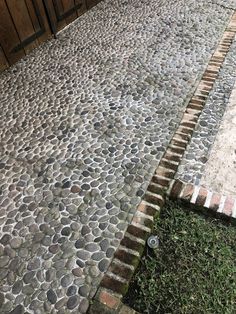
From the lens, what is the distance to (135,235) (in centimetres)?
229

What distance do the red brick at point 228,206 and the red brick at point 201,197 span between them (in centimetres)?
17

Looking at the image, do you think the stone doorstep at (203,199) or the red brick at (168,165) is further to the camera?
the red brick at (168,165)

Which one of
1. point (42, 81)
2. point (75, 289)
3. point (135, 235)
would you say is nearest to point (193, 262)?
point (135, 235)

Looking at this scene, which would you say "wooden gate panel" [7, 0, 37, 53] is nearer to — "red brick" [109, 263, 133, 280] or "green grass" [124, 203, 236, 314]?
"green grass" [124, 203, 236, 314]

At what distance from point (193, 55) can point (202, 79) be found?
56 cm

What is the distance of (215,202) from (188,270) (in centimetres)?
62

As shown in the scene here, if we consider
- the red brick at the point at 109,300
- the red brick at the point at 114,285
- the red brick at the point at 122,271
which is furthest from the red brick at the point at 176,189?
the red brick at the point at 109,300

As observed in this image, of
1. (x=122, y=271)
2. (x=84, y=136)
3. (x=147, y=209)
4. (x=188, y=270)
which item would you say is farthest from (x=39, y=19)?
(x=188, y=270)

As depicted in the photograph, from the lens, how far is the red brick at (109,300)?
197 cm

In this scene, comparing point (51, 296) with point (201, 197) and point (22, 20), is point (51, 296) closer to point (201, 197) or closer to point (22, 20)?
point (201, 197)

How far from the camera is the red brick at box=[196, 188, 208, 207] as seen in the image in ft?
8.14

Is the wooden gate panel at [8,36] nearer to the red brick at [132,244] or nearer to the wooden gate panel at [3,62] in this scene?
the wooden gate panel at [3,62]

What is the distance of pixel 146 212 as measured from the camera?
95.7 inches

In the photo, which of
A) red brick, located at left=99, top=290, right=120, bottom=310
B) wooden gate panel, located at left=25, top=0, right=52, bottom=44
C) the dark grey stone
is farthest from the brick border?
wooden gate panel, located at left=25, top=0, right=52, bottom=44
